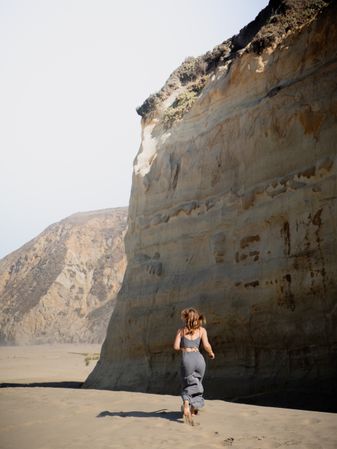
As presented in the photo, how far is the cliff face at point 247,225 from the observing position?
821cm

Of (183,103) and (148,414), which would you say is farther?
(183,103)

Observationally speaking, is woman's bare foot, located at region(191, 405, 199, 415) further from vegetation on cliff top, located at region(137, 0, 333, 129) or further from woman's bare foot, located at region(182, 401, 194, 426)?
vegetation on cliff top, located at region(137, 0, 333, 129)

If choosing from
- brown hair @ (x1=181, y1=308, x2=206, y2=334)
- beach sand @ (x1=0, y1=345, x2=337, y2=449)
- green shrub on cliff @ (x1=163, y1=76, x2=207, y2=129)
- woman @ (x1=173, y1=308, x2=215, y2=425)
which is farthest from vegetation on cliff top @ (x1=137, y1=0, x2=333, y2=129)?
beach sand @ (x1=0, y1=345, x2=337, y2=449)

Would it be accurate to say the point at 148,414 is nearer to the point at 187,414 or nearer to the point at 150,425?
the point at 150,425

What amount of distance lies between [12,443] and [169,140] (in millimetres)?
8968

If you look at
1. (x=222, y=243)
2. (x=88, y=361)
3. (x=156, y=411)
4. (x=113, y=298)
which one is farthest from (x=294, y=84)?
(x=113, y=298)

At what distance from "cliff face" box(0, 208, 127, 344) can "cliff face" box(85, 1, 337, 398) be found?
2870 cm

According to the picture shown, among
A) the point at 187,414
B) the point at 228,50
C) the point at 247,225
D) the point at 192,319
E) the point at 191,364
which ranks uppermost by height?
the point at 228,50

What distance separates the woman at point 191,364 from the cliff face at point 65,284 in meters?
34.0

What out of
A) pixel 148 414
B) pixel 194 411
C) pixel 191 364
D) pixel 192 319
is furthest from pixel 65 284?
pixel 191 364

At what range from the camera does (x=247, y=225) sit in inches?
380

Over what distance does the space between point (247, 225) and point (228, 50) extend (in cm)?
581

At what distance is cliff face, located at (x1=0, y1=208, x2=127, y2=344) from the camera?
4053cm

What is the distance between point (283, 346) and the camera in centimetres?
832
